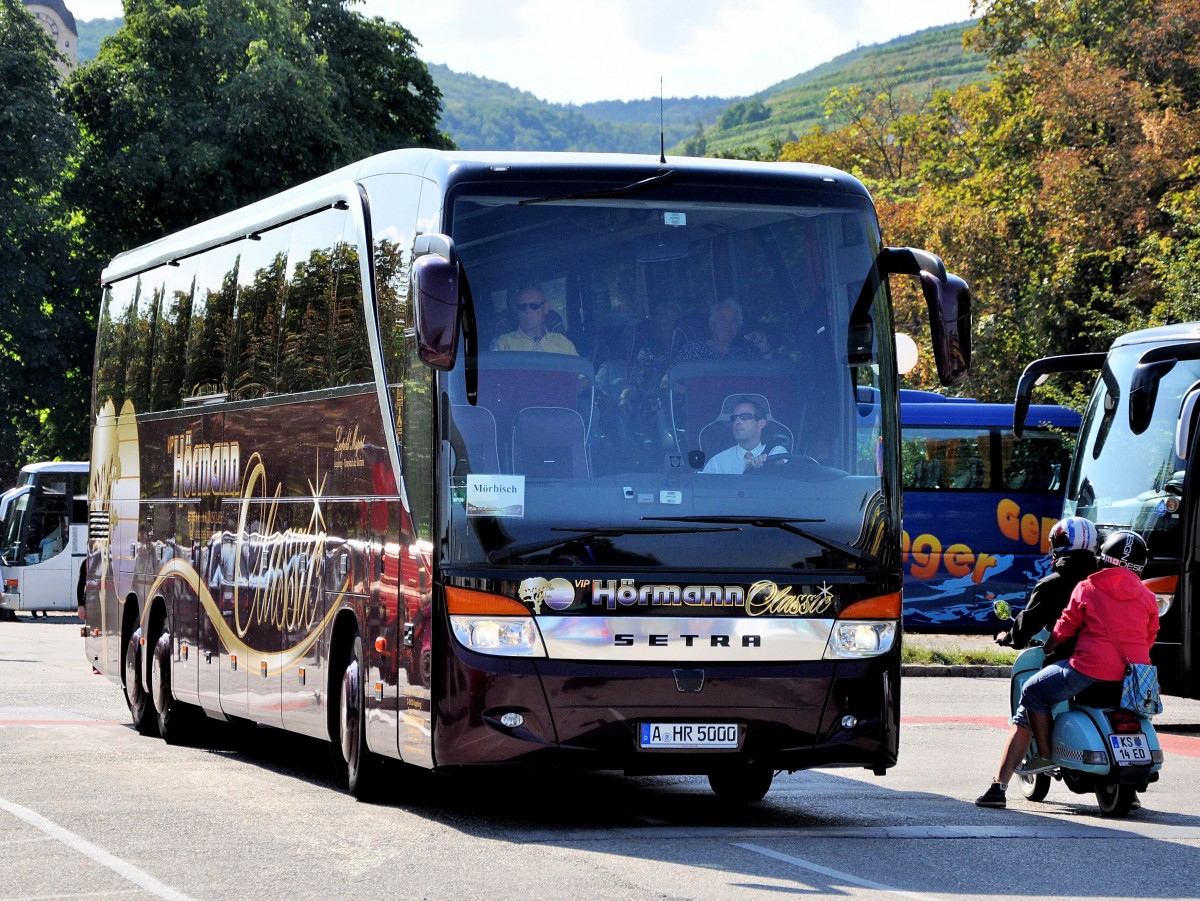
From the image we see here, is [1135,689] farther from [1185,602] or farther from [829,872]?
[1185,602]

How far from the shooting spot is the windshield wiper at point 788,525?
33.8 ft

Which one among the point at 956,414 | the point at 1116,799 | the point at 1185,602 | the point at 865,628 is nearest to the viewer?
the point at 865,628

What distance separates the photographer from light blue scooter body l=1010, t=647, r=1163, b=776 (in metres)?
11.2

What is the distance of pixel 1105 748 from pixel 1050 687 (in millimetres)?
441

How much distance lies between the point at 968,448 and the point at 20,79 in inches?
925

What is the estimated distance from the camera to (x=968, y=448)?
1252 inches

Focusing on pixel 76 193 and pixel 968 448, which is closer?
pixel 968 448

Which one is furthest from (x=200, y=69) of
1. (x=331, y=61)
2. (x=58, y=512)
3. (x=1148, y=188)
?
(x=1148, y=188)

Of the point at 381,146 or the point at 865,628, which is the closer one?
the point at 865,628

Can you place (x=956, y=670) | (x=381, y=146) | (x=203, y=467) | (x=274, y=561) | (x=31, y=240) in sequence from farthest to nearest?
(x=381, y=146)
(x=31, y=240)
(x=956, y=670)
(x=203, y=467)
(x=274, y=561)

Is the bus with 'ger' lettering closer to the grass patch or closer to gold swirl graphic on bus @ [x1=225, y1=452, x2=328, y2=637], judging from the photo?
gold swirl graphic on bus @ [x1=225, y1=452, x2=328, y2=637]

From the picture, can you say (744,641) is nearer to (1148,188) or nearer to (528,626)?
(528,626)

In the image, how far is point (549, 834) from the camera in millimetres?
10281

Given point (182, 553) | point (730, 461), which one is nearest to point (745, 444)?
point (730, 461)
